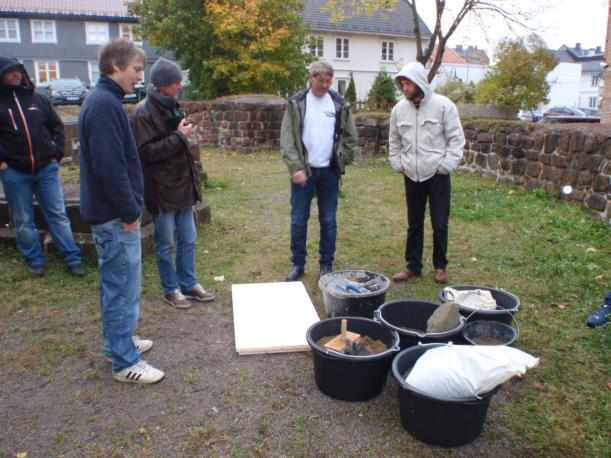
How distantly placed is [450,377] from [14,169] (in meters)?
3.87

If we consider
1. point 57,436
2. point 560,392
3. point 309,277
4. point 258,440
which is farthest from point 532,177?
point 57,436

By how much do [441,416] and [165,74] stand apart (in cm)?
272

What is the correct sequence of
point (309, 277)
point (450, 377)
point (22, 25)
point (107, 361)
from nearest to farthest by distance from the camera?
point (450, 377) < point (107, 361) < point (309, 277) < point (22, 25)

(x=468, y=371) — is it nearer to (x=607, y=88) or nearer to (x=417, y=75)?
(x=417, y=75)

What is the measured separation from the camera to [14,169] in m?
4.43

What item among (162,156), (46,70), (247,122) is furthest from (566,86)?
(162,156)

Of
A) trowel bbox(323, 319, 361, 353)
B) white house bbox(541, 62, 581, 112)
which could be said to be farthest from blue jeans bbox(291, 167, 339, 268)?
white house bbox(541, 62, 581, 112)

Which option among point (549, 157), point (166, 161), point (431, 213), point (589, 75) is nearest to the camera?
point (166, 161)

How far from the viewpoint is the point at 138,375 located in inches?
122

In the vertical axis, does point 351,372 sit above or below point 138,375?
above

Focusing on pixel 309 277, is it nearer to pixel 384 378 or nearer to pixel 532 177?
pixel 384 378

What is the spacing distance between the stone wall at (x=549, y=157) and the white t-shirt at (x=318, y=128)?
13.2 feet

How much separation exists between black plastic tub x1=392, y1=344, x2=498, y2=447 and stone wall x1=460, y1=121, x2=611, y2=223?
16.4 feet

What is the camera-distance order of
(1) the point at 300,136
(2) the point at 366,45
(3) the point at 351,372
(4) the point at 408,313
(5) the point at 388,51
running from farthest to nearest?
(5) the point at 388,51
(2) the point at 366,45
(1) the point at 300,136
(4) the point at 408,313
(3) the point at 351,372
